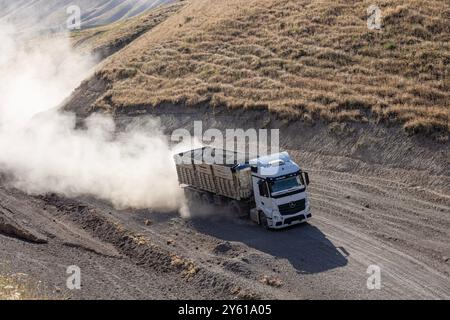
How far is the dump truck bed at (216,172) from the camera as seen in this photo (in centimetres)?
2672

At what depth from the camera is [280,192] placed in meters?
25.3

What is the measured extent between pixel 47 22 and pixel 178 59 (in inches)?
5857

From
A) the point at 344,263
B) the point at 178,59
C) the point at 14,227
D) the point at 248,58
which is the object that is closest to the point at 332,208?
the point at 344,263

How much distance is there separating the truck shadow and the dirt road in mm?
43

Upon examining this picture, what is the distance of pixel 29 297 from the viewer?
18781 millimetres

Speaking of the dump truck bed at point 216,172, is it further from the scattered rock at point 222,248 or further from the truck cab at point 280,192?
the scattered rock at point 222,248

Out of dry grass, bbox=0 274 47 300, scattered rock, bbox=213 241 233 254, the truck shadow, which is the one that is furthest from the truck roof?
dry grass, bbox=0 274 47 300

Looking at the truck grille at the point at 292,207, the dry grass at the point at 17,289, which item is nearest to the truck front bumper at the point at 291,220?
the truck grille at the point at 292,207

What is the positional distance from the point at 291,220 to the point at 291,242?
144cm

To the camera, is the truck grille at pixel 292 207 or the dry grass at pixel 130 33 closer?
Result: the truck grille at pixel 292 207

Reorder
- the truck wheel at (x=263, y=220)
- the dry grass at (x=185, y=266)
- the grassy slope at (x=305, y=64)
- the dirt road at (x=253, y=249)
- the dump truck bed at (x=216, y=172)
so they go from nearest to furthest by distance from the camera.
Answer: the dirt road at (x=253, y=249), the dry grass at (x=185, y=266), the truck wheel at (x=263, y=220), the dump truck bed at (x=216, y=172), the grassy slope at (x=305, y=64)

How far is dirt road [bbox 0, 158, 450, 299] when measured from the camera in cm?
2066

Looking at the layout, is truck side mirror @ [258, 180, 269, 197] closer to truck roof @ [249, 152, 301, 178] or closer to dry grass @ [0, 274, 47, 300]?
truck roof @ [249, 152, 301, 178]

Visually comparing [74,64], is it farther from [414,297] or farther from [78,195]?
[414,297]
